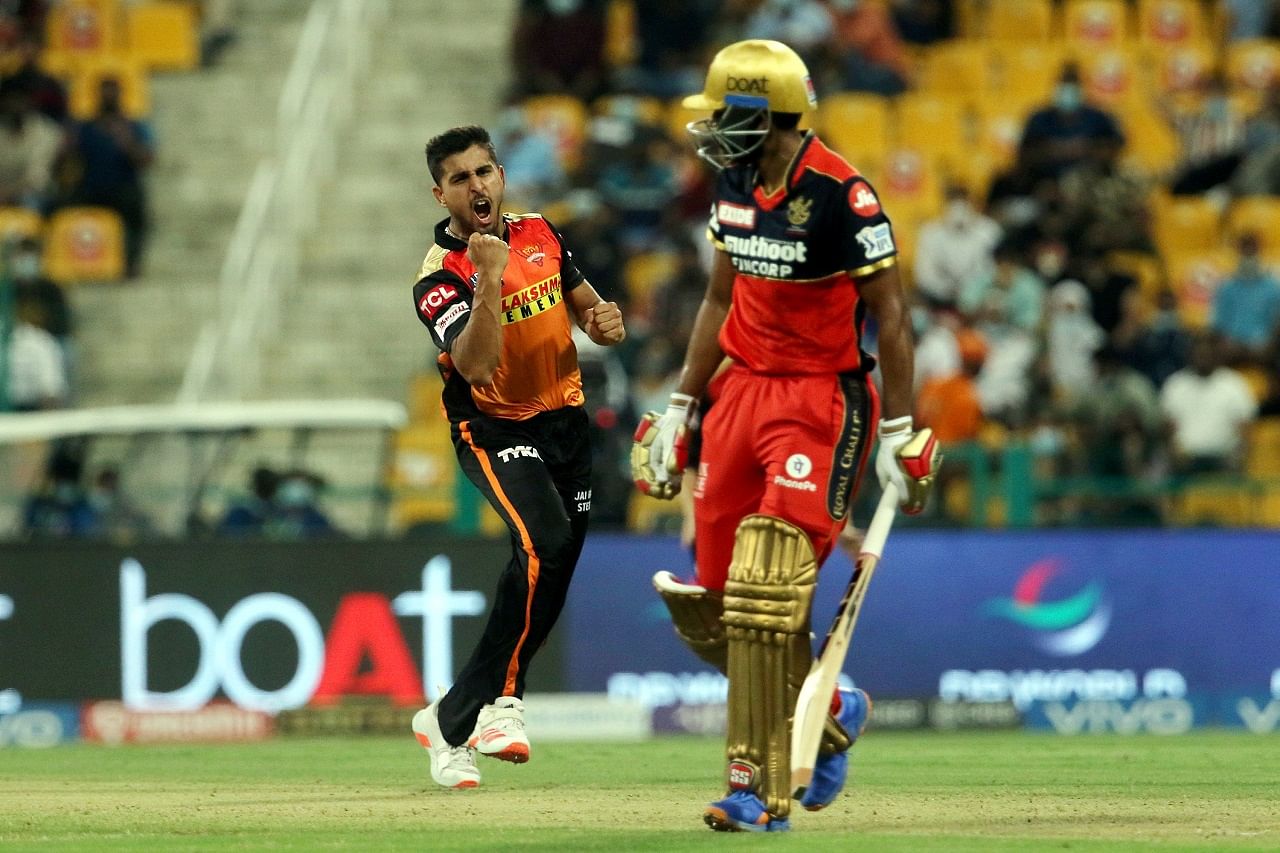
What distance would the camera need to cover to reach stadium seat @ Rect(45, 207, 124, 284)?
19.0 meters

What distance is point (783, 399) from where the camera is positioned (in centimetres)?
716

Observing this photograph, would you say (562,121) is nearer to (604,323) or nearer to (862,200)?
(604,323)

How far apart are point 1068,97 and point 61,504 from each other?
8.45 meters

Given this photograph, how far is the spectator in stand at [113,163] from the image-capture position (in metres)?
19.0

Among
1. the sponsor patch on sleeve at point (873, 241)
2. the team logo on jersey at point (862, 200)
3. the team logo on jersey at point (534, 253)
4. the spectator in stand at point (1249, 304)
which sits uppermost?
the team logo on jersey at point (862, 200)

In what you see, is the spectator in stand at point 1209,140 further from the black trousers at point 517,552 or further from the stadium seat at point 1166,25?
the black trousers at point 517,552

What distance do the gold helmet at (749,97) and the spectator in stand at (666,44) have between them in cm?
1270

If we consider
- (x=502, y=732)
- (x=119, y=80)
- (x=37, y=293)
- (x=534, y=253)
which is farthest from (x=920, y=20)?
(x=502, y=732)

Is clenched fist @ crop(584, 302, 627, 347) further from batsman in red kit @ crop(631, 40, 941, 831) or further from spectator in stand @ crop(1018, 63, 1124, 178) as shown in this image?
spectator in stand @ crop(1018, 63, 1124, 178)

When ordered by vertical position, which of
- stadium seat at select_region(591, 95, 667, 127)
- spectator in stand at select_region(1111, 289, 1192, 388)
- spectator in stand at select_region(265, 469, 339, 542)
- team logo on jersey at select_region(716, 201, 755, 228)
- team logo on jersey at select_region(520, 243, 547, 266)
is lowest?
spectator in stand at select_region(265, 469, 339, 542)

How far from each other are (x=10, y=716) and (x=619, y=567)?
12.4ft

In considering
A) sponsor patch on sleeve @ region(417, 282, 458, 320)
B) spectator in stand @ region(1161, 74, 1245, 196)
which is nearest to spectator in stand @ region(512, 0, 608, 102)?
spectator in stand @ region(1161, 74, 1245, 196)

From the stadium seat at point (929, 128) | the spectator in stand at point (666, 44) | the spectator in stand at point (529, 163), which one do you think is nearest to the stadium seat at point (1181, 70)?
the stadium seat at point (929, 128)

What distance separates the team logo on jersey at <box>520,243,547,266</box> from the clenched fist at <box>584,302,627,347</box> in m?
0.26
